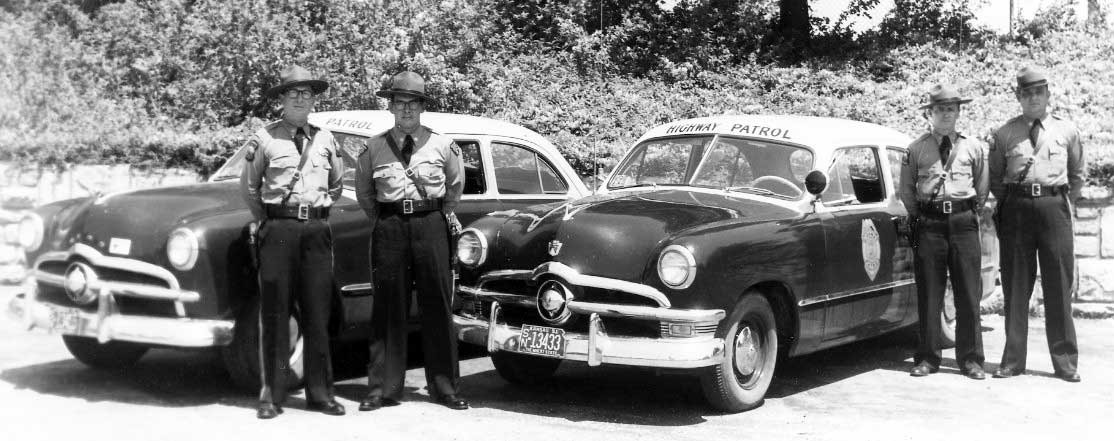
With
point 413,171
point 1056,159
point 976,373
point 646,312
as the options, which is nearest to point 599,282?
point 646,312

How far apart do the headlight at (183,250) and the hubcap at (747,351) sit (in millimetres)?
3033

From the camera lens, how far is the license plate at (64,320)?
20.3ft

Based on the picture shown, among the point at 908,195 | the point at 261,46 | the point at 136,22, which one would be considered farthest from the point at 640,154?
the point at 136,22

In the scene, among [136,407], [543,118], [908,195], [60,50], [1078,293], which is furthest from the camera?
[60,50]

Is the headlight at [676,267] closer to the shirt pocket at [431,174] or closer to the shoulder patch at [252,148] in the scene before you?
the shirt pocket at [431,174]

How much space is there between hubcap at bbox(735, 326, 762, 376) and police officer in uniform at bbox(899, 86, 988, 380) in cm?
→ 170

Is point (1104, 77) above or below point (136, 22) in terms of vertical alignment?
below

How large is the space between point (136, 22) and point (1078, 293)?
12.7 m

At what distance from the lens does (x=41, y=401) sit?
6.25 m

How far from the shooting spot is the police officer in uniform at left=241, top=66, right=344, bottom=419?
621cm

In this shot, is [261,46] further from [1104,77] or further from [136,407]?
[1104,77]

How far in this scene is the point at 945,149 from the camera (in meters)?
7.61

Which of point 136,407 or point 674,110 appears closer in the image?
point 136,407

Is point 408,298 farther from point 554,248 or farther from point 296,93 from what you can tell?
point 296,93
